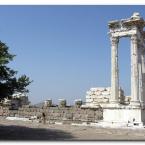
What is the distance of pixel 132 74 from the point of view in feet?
89.4

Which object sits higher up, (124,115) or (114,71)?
(114,71)

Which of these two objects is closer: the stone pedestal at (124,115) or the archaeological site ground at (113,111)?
the archaeological site ground at (113,111)

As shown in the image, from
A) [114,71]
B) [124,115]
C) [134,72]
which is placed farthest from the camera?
[114,71]

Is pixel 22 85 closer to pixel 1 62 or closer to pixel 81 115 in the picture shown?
pixel 1 62

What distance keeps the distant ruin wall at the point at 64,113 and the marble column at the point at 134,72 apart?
125 inches

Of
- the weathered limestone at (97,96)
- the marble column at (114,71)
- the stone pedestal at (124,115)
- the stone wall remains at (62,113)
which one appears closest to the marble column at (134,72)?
the stone pedestal at (124,115)

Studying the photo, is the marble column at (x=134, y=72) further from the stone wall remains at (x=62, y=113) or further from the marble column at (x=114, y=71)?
the stone wall remains at (x=62, y=113)

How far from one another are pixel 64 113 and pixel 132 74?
6.84 m

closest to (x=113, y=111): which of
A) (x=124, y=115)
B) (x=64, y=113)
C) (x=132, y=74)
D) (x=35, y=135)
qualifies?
(x=124, y=115)

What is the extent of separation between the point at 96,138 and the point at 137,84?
340 inches

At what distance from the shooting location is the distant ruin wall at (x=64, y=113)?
1149 inches

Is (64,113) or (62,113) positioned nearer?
(64,113)

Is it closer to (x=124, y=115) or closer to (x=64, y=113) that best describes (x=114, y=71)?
(x=124, y=115)

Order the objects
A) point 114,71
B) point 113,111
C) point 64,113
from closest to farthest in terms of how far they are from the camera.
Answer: point 113,111 → point 114,71 → point 64,113
